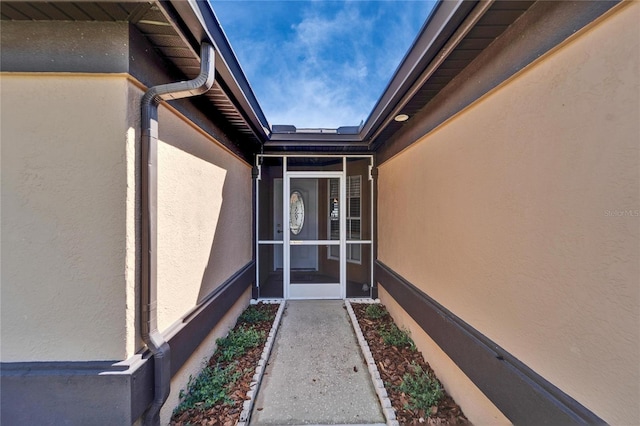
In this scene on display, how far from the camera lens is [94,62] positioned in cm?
162

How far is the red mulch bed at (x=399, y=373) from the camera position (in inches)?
86.6

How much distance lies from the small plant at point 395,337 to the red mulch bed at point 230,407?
A: 1.73 m

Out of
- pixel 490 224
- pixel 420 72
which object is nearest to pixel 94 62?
pixel 420 72

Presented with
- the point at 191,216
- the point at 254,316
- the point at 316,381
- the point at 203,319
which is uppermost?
the point at 191,216

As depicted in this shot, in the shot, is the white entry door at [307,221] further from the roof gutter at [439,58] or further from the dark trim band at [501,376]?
the dark trim band at [501,376]

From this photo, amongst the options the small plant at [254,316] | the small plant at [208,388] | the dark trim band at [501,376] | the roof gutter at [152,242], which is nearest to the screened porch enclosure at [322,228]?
the small plant at [254,316]

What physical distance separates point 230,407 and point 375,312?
8.96 feet

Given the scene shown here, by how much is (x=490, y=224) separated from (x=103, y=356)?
9.47ft

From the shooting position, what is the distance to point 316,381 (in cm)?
270

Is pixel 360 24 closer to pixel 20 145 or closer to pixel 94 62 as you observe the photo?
pixel 94 62

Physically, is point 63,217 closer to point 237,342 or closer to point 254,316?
point 237,342

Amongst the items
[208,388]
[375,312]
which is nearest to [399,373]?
[375,312]

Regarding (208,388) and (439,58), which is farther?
(208,388)

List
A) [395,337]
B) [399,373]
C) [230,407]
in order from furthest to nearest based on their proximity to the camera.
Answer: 1. [395,337]
2. [399,373]
3. [230,407]
